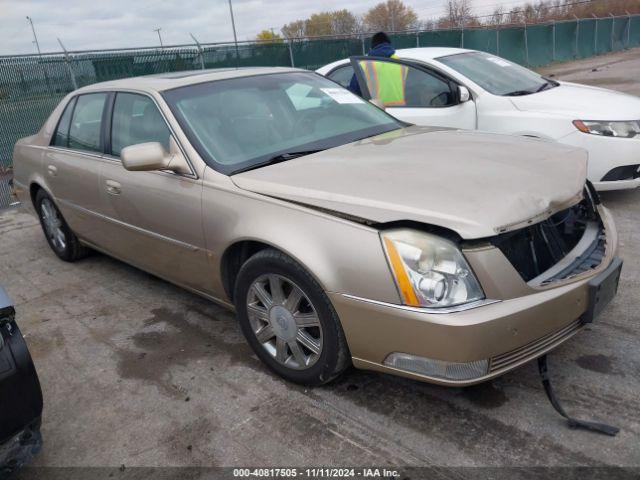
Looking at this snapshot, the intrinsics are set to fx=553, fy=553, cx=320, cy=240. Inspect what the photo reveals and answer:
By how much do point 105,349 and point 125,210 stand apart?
927 mm

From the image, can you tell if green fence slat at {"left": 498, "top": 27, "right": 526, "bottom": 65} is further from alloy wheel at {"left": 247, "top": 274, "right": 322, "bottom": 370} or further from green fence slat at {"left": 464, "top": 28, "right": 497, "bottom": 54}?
alloy wheel at {"left": 247, "top": 274, "right": 322, "bottom": 370}

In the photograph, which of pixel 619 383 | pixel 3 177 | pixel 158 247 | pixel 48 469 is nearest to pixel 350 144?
pixel 158 247

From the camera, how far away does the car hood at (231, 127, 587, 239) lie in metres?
2.29

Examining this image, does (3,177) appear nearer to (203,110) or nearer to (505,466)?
(203,110)

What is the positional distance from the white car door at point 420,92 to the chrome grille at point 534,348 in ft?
10.8

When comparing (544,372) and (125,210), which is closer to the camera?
(544,372)

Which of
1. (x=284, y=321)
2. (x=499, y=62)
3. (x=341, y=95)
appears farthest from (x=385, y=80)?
(x=284, y=321)

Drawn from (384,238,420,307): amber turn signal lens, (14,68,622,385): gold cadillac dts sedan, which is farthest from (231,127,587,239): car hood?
(384,238,420,307): amber turn signal lens

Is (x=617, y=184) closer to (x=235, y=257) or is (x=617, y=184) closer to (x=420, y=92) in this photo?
(x=420, y=92)

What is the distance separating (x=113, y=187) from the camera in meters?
3.81

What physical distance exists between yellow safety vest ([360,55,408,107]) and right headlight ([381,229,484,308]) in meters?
3.57

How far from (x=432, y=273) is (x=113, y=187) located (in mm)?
2501

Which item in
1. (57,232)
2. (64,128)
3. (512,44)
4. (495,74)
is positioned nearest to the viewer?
(64,128)

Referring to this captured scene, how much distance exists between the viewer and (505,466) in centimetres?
219
